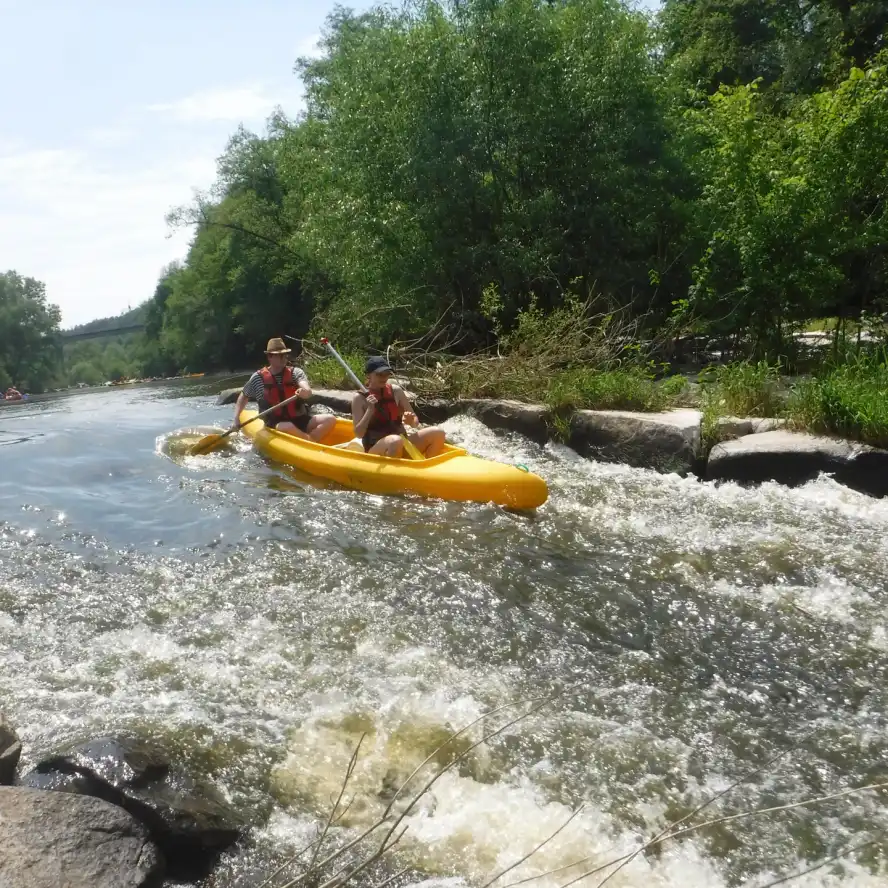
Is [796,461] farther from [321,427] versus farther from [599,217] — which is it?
[599,217]

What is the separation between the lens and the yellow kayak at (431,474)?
5.51 metres

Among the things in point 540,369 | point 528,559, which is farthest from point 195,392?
point 528,559

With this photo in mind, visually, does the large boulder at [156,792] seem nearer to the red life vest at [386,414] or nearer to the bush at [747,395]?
the red life vest at [386,414]

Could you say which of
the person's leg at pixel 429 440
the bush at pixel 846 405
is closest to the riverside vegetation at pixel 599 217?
the bush at pixel 846 405

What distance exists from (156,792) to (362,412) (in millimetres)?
4290

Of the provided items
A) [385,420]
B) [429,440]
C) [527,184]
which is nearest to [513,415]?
[429,440]

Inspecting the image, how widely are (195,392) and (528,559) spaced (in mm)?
15336

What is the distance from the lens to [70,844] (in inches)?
80.7

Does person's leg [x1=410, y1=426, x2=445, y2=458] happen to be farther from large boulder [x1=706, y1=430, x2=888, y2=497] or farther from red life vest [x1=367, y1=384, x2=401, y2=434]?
large boulder [x1=706, y1=430, x2=888, y2=497]

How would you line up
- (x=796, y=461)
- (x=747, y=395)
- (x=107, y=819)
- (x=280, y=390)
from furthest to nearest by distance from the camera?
(x=280, y=390) → (x=747, y=395) → (x=796, y=461) → (x=107, y=819)

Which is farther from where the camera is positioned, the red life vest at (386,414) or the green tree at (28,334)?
the green tree at (28,334)

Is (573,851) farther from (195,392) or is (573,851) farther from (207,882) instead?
(195,392)

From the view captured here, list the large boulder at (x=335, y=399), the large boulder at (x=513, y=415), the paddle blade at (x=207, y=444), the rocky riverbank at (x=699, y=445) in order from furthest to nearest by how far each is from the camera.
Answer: the large boulder at (x=335, y=399)
the paddle blade at (x=207, y=444)
the large boulder at (x=513, y=415)
the rocky riverbank at (x=699, y=445)

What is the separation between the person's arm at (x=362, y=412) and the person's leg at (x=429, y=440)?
1.28ft
